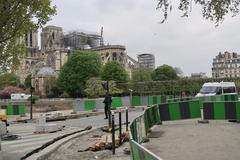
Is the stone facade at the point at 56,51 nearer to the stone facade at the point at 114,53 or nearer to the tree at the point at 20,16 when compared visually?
the stone facade at the point at 114,53

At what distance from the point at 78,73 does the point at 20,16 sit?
94527 mm

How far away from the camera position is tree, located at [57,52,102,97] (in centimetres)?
10625

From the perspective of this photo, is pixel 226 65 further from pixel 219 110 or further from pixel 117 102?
pixel 219 110

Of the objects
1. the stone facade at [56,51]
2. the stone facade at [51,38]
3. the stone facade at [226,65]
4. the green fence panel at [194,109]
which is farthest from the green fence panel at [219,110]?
the stone facade at [51,38]

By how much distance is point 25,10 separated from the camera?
13.5 metres

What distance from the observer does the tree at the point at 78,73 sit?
10625 centimetres

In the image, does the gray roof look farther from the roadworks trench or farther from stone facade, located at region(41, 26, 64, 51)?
the roadworks trench

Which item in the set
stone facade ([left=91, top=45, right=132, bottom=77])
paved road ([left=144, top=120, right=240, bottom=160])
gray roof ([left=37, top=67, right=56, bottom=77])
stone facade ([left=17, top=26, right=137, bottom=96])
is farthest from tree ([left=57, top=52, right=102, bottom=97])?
paved road ([left=144, top=120, right=240, bottom=160])

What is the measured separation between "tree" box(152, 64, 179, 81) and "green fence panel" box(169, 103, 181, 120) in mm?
115424

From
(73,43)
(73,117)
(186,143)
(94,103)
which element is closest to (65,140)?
(186,143)

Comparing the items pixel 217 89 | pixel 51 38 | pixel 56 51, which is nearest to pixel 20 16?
pixel 217 89

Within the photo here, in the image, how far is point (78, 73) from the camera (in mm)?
107625

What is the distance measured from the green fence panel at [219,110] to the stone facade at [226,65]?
155765mm

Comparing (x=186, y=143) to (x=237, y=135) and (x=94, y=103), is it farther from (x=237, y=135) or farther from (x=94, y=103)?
(x=94, y=103)
